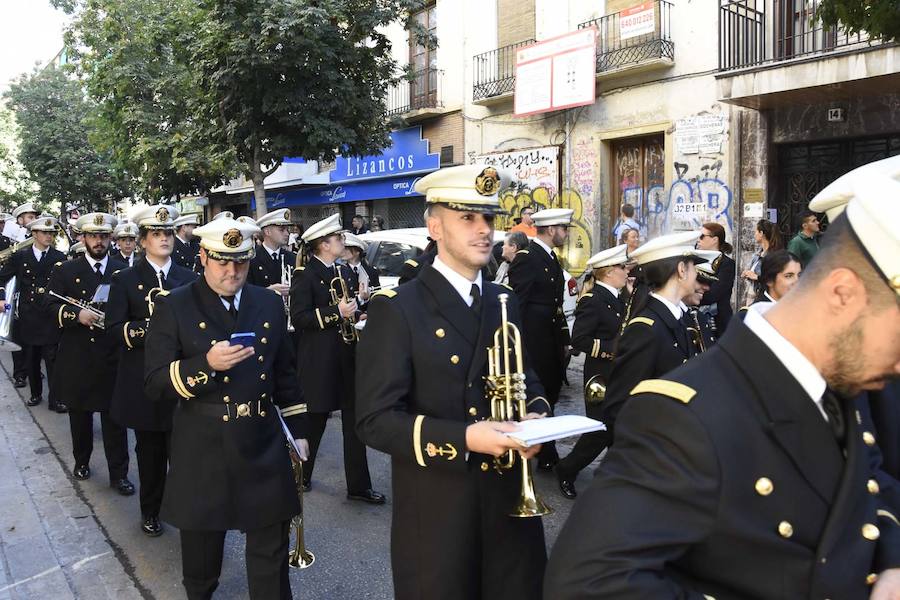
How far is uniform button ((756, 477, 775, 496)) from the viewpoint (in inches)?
56.2

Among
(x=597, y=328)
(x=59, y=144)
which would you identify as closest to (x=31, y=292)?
(x=597, y=328)

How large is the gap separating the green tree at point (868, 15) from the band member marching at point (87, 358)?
632cm

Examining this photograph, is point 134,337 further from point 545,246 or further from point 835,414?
point 835,414

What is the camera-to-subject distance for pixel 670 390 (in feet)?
4.95

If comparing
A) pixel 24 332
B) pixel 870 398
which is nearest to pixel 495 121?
pixel 24 332

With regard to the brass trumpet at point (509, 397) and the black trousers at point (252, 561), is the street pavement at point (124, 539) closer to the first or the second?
the black trousers at point (252, 561)

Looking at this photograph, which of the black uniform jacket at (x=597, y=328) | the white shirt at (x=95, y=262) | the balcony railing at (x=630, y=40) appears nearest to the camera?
the black uniform jacket at (x=597, y=328)

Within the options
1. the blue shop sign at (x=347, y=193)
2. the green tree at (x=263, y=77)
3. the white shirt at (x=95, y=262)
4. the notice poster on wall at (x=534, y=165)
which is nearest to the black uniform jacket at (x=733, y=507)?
the white shirt at (x=95, y=262)

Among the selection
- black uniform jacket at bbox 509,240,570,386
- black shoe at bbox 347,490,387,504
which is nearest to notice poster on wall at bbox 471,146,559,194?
black uniform jacket at bbox 509,240,570,386

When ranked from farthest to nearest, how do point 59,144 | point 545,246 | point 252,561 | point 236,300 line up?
point 59,144 → point 545,246 → point 236,300 → point 252,561

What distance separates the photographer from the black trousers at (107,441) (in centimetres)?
607

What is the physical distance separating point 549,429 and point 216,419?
1.97 metres

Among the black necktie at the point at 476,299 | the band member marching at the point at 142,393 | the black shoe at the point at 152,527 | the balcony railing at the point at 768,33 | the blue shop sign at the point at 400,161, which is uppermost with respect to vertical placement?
the balcony railing at the point at 768,33

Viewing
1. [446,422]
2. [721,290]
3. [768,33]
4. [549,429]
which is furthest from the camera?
[768,33]
